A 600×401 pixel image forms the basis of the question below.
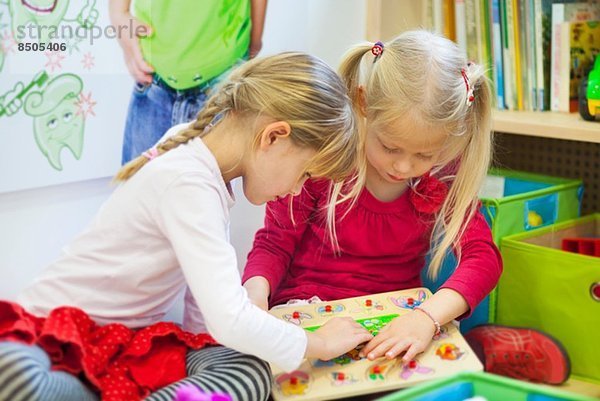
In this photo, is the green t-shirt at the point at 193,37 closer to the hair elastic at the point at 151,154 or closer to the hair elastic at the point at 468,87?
the hair elastic at the point at 151,154

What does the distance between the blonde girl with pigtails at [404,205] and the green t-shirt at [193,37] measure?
0.33m

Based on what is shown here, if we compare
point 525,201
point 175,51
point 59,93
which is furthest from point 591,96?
point 59,93

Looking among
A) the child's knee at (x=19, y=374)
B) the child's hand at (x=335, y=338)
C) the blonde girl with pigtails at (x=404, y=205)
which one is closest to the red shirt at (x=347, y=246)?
the blonde girl with pigtails at (x=404, y=205)

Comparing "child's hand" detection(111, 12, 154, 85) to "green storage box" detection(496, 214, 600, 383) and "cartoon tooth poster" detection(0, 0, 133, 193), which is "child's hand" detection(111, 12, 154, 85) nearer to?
"cartoon tooth poster" detection(0, 0, 133, 193)

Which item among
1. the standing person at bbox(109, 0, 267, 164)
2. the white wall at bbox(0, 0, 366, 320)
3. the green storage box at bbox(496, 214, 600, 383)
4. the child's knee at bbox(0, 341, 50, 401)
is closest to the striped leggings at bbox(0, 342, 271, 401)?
the child's knee at bbox(0, 341, 50, 401)

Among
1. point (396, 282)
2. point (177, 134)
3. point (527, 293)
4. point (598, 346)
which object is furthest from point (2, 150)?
point (598, 346)

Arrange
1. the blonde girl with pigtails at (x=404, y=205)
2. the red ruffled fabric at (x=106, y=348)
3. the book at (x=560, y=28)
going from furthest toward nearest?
the book at (x=560, y=28), the blonde girl with pigtails at (x=404, y=205), the red ruffled fabric at (x=106, y=348)

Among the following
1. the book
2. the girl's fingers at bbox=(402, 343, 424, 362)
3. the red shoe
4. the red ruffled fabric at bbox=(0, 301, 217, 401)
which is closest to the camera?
the red ruffled fabric at bbox=(0, 301, 217, 401)

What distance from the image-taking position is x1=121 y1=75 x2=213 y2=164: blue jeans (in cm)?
153

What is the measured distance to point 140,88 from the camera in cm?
152

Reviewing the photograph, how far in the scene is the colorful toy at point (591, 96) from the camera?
155 centimetres

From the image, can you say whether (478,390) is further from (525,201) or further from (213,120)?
(525,201)

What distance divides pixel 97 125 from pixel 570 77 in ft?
3.15

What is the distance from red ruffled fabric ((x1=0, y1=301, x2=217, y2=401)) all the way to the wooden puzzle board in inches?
6.1
